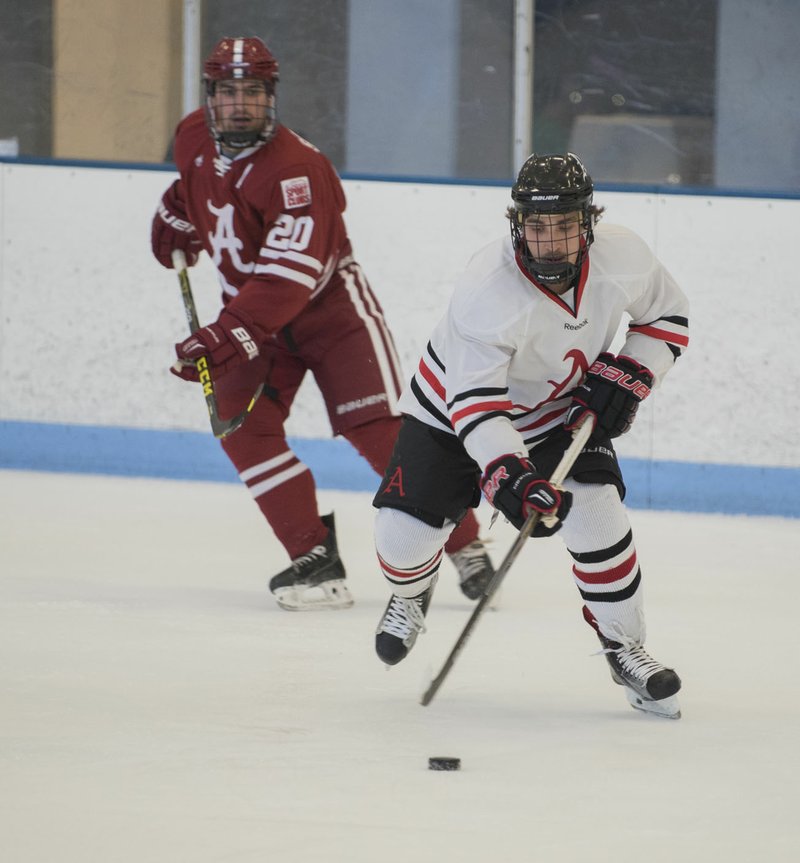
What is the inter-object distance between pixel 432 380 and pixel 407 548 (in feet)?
Result: 0.91

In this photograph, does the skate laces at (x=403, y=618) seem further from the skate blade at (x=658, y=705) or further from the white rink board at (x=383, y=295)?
the white rink board at (x=383, y=295)

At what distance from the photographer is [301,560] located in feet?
10.2

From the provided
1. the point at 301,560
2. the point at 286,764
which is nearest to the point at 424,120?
Result: the point at 301,560

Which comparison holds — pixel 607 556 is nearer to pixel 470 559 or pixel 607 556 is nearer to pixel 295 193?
pixel 470 559

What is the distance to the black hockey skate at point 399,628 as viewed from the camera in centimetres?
242

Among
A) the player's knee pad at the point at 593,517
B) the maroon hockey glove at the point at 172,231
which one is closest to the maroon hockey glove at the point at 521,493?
the player's knee pad at the point at 593,517

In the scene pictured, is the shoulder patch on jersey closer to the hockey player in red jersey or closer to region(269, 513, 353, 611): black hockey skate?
the hockey player in red jersey

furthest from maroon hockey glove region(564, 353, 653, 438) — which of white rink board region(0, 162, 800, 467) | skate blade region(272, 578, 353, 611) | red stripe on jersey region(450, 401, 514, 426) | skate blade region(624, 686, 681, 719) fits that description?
white rink board region(0, 162, 800, 467)

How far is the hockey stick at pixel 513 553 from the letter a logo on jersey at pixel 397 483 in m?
0.26

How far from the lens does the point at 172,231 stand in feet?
11.2

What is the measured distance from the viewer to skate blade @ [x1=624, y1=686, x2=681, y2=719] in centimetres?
222

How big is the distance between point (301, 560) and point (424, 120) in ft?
7.63

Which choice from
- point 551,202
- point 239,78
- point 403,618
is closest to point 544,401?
point 551,202

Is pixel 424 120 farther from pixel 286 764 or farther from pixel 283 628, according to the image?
pixel 286 764
